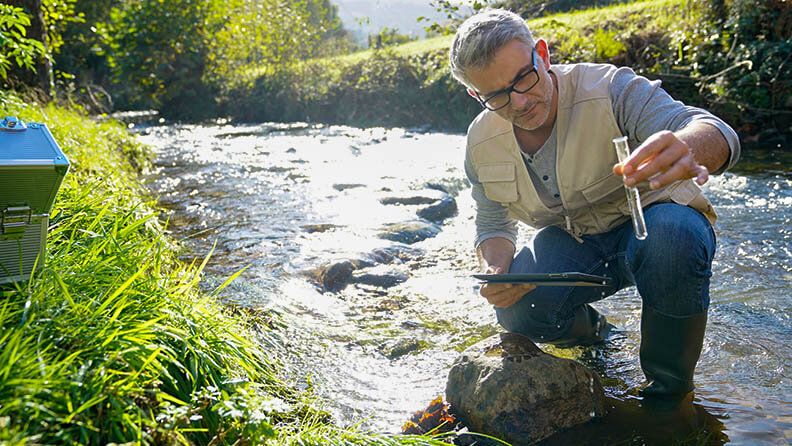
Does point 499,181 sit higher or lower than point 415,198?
higher

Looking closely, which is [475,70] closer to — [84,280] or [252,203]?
[84,280]

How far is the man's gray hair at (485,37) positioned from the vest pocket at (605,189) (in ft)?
2.40

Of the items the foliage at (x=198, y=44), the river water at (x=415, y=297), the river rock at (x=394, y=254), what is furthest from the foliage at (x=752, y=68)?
the foliage at (x=198, y=44)

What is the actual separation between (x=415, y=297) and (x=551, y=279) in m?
1.88

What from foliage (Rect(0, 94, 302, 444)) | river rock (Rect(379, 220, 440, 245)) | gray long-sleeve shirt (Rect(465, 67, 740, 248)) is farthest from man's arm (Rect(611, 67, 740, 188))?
river rock (Rect(379, 220, 440, 245))

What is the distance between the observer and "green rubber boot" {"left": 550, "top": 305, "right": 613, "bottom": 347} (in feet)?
11.9

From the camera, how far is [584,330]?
3.68 metres

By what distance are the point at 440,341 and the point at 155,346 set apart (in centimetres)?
204

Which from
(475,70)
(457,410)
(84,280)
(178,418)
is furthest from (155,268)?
(475,70)

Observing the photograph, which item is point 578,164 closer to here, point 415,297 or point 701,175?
point 701,175

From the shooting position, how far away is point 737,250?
528 centimetres

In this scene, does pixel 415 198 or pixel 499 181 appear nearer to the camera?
pixel 499 181

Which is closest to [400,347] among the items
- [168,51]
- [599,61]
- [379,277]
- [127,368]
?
[379,277]

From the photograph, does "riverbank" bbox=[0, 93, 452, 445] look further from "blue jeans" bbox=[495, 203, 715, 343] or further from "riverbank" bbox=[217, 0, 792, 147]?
"riverbank" bbox=[217, 0, 792, 147]
